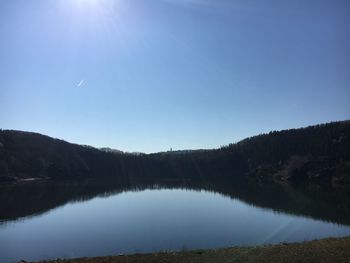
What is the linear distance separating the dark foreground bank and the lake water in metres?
13.2

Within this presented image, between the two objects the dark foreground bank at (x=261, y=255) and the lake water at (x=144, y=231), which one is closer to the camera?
the dark foreground bank at (x=261, y=255)

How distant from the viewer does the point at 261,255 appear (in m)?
29.8

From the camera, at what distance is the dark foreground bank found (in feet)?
93.0

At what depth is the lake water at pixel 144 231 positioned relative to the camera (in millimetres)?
46969

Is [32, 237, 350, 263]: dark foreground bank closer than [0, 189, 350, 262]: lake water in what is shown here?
Yes

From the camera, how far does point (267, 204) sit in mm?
97562

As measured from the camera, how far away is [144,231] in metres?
58.8

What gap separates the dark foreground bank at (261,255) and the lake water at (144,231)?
13.2m

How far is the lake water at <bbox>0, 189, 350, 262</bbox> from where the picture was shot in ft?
154

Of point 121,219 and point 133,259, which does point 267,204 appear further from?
point 133,259

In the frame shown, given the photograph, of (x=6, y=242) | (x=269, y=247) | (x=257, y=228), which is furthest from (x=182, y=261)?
(x=257, y=228)

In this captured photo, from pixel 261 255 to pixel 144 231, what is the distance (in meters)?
31.0

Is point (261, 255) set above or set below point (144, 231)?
above

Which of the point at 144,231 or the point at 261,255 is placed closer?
the point at 261,255
